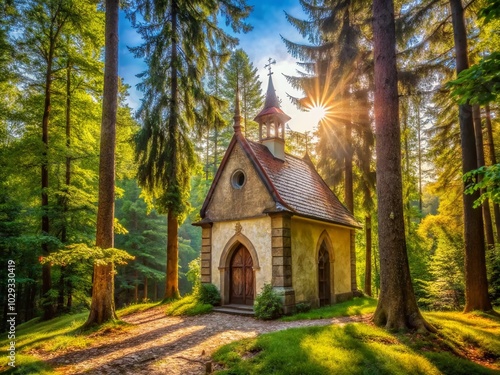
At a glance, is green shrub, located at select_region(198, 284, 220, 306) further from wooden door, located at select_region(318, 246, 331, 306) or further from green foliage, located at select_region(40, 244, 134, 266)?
green foliage, located at select_region(40, 244, 134, 266)

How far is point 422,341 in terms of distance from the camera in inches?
280

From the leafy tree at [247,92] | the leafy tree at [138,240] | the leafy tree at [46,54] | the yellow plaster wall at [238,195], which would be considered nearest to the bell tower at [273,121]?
the yellow plaster wall at [238,195]

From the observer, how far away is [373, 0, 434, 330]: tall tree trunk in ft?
26.5

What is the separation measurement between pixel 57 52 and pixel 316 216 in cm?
1355

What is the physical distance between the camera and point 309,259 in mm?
12695

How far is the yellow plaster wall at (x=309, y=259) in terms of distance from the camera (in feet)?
39.2

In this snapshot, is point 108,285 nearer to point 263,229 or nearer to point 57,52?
→ point 263,229


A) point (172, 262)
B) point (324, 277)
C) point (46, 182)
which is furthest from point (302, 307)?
point (46, 182)

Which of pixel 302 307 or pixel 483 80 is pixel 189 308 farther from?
pixel 483 80

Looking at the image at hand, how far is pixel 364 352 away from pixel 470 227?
702cm

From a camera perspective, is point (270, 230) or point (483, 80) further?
point (270, 230)

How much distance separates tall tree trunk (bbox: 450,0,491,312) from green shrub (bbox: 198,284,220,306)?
8.60m

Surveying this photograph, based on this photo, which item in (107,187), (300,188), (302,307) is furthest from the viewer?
(300,188)

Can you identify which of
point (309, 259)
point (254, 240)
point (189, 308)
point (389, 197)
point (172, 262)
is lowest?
point (189, 308)
